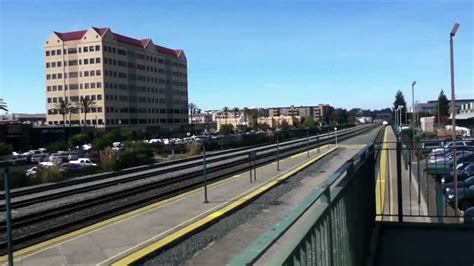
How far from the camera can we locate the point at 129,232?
14.3 metres

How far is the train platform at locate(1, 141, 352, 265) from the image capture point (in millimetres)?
11633

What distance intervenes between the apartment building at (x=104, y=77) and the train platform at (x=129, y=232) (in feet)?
387

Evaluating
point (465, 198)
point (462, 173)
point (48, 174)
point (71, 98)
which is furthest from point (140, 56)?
point (465, 198)

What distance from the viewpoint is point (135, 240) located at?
1314 centimetres

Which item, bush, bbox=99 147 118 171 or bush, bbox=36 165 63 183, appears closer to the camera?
bush, bbox=36 165 63 183

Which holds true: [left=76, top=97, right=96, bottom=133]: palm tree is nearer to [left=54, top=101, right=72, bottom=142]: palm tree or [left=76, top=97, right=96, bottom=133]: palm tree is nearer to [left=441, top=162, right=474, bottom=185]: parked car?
[left=54, top=101, right=72, bottom=142]: palm tree

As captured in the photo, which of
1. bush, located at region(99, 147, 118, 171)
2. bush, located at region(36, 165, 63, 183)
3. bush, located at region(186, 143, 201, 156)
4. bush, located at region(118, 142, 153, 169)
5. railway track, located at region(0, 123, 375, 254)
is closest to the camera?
railway track, located at region(0, 123, 375, 254)

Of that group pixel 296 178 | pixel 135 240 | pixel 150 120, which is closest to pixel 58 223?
pixel 135 240

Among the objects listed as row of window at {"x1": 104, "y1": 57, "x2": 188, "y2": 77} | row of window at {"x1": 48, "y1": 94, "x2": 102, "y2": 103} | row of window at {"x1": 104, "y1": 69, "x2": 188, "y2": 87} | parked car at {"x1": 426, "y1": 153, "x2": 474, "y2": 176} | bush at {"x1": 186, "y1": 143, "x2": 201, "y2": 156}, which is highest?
row of window at {"x1": 104, "y1": 57, "x2": 188, "y2": 77}

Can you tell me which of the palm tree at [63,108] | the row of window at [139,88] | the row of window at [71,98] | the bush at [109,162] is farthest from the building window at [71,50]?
the bush at [109,162]

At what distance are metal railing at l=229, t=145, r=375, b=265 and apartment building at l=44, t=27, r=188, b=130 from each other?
5188 inches

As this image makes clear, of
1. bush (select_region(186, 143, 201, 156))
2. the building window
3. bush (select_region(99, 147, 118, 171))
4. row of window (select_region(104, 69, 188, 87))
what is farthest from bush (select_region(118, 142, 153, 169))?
the building window

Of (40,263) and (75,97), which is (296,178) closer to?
(40,263)

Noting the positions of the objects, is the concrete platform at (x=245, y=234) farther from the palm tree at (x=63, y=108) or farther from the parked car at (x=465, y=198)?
the palm tree at (x=63, y=108)
